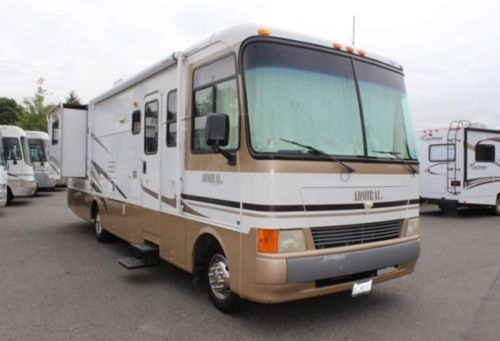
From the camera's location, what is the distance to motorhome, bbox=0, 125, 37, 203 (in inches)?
607

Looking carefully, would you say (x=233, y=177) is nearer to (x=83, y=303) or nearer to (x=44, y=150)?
(x=83, y=303)

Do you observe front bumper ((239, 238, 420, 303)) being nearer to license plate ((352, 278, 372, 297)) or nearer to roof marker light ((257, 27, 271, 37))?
license plate ((352, 278, 372, 297))

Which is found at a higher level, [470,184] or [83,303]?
[470,184]

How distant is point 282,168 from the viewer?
3.98m

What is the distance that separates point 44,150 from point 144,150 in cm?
1520

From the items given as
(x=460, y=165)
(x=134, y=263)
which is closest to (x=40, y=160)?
(x=134, y=263)

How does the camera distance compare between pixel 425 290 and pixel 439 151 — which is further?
pixel 439 151

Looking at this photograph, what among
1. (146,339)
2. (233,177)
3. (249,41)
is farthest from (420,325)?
(249,41)

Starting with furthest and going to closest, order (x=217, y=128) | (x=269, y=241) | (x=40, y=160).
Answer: (x=40, y=160)
(x=217, y=128)
(x=269, y=241)

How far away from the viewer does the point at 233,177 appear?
4336 mm

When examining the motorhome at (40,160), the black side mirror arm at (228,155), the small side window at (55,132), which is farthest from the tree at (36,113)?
the black side mirror arm at (228,155)

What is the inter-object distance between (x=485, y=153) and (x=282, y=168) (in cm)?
1250

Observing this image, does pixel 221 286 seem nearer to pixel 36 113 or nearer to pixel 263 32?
pixel 263 32

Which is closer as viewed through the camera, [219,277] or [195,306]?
[219,277]
